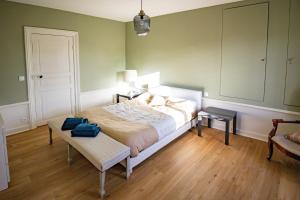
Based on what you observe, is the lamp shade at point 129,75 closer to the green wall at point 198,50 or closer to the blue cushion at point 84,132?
the green wall at point 198,50

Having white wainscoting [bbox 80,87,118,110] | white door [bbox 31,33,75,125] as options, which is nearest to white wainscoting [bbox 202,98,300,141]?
white wainscoting [bbox 80,87,118,110]

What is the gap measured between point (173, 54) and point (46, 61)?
281 centimetres

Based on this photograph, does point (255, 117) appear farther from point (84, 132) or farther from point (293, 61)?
point (84, 132)

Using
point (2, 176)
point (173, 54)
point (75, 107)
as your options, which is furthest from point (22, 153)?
point (173, 54)

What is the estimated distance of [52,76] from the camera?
4414 millimetres

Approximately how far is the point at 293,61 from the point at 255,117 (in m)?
1.13

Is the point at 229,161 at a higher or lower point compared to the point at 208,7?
lower

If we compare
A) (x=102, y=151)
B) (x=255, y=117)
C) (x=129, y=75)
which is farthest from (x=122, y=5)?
(x=255, y=117)

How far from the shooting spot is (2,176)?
7.72 feet

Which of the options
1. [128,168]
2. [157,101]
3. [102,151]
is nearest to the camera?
[102,151]

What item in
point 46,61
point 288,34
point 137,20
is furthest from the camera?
point 46,61

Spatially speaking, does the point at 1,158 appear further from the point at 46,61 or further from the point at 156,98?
the point at 156,98

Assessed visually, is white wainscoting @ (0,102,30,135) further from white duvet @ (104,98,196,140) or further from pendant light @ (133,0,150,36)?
pendant light @ (133,0,150,36)

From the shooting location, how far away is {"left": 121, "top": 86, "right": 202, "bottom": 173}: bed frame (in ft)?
9.08
